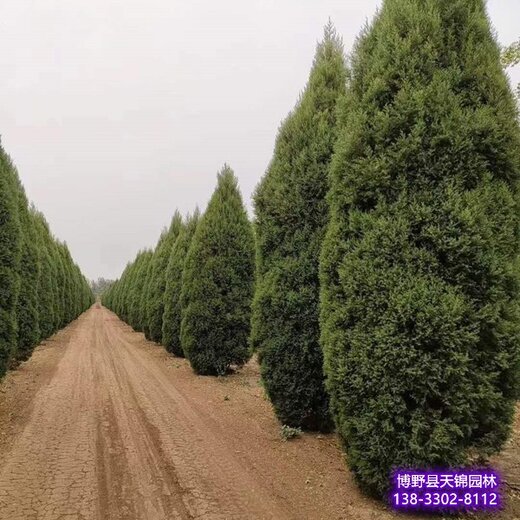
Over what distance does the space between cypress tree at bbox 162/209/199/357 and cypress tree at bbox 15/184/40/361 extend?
534 cm

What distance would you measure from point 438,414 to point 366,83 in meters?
3.75

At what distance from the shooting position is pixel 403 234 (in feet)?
14.9

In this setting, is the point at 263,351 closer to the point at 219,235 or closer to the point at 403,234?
the point at 403,234

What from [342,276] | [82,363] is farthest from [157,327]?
[342,276]

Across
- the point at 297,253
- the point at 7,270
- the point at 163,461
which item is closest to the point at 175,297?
the point at 7,270

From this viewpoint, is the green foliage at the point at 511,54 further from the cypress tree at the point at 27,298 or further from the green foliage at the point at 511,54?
the cypress tree at the point at 27,298

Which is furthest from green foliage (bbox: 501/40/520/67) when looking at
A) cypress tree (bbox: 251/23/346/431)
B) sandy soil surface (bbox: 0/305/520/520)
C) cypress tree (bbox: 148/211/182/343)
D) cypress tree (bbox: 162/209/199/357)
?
cypress tree (bbox: 148/211/182/343)

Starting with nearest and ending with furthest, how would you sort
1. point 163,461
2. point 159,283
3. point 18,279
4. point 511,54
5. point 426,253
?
point 426,253 → point 163,461 → point 18,279 → point 511,54 → point 159,283

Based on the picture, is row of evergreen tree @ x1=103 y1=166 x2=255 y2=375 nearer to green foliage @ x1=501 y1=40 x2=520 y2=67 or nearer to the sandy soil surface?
the sandy soil surface

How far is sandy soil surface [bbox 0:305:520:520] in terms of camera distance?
14.8 feet

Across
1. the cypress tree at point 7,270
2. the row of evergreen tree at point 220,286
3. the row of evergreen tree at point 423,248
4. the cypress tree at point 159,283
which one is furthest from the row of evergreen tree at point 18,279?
the row of evergreen tree at point 423,248

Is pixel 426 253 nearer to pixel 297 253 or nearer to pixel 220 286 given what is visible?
pixel 297 253

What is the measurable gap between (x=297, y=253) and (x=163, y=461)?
11.9 feet

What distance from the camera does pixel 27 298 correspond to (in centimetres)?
1357
